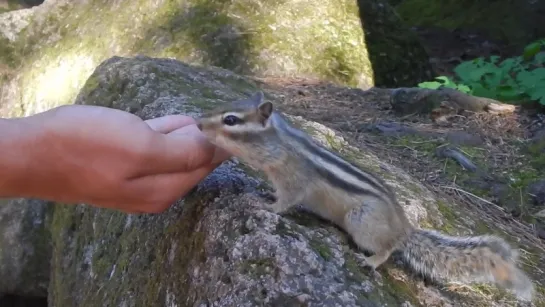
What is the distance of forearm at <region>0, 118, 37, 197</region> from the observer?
1831 millimetres

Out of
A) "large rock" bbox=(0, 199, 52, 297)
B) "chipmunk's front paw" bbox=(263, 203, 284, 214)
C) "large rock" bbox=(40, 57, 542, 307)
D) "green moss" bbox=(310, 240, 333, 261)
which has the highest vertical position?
"chipmunk's front paw" bbox=(263, 203, 284, 214)

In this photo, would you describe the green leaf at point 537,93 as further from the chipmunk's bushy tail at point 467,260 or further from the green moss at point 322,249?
the green moss at point 322,249

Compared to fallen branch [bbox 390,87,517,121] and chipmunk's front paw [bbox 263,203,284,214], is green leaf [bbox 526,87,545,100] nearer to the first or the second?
fallen branch [bbox 390,87,517,121]

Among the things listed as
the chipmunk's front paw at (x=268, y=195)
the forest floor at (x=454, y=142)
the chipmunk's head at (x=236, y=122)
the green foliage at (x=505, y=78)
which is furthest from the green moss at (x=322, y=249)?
the green foliage at (x=505, y=78)

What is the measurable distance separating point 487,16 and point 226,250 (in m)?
6.39

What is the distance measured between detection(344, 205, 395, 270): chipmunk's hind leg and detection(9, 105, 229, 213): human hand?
1.60 feet

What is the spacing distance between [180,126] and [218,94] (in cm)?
103

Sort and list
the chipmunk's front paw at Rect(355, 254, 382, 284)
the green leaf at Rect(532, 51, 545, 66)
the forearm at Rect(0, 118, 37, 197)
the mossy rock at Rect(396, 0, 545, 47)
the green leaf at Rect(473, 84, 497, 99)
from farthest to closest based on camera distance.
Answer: the mossy rock at Rect(396, 0, 545, 47) < the green leaf at Rect(532, 51, 545, 66) < the green leaf at Rect(473, 84, 497, 99) < the chipmunk's front paw at Rect(355, 254, 382, 284) < the forearm at Rect(0, 118, 37, 197)

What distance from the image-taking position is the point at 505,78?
495cm

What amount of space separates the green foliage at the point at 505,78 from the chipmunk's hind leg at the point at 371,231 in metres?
2.74

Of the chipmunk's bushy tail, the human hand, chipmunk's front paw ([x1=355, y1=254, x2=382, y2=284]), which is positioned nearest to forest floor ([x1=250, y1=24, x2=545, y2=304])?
the chipmunk's bushy tail

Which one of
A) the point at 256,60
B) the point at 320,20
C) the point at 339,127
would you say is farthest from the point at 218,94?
the point at 320,20

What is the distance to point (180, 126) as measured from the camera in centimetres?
236

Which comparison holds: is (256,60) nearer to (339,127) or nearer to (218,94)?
(339,127)
